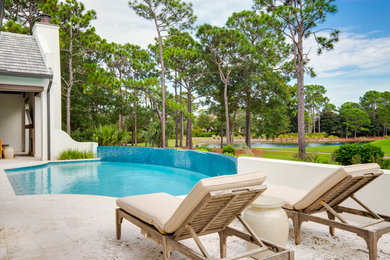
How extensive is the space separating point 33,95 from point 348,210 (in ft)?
45.6

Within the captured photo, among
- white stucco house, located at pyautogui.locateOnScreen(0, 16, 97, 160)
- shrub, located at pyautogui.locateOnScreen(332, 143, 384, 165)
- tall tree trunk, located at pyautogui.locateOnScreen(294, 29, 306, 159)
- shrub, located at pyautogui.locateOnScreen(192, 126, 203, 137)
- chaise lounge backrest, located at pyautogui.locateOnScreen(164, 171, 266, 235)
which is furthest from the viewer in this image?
shrub, located at pyautogui.locateOnScreen(192, 126, 203, 137)

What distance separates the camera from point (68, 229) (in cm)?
360

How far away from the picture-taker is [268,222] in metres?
2.73

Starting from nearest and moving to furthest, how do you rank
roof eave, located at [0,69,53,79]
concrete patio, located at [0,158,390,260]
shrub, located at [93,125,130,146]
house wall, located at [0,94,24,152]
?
concrete patio, located at [0,158,390,260]
roof eave, located at [0,69,53,79]
house wall, located at [0,94,24,152]
shrub, located at [93,125,130,146]

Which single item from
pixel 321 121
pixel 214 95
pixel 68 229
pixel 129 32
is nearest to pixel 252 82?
pixel 214 95

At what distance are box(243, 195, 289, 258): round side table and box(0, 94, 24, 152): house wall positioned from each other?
15706mm

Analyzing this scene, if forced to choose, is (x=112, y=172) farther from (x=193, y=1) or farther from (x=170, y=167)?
(x=193, y=1)

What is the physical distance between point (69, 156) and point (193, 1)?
12900mm

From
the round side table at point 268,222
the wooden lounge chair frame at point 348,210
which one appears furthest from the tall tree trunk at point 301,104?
the round side table at point 268,222

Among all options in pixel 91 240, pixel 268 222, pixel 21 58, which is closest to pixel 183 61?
pixel 21 58

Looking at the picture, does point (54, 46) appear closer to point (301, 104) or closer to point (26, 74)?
point (26, 74)

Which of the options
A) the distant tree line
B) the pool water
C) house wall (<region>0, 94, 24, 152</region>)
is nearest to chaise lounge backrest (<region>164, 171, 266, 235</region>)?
the pool water

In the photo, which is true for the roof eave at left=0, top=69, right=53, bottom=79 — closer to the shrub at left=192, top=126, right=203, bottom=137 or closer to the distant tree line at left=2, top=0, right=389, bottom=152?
the distant tree line at left=2, top=0, right=389, bottom=152

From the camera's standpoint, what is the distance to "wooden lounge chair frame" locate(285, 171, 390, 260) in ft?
8.34
